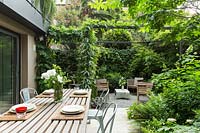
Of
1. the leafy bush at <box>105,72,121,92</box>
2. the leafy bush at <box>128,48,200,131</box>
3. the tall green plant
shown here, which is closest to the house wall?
the tall green plant

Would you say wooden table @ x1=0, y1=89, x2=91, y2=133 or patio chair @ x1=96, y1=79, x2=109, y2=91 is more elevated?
wooden table @ x1=0, y1=89, x2=91, y2=133

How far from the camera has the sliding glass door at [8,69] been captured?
226 inches

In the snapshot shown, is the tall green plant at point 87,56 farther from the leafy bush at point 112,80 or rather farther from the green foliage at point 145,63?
the green foliage at point 145,63

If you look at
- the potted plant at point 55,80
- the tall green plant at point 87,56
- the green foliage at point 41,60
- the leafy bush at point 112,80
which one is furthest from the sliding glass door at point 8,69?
the leafy bush at point 112,80

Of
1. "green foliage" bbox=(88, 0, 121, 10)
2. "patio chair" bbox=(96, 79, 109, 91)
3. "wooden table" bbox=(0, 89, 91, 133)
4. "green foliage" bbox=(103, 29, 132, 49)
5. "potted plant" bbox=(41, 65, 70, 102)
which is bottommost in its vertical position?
"patio chair" bbox=(96, 79, 109, 91)

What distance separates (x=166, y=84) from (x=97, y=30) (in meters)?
4.23

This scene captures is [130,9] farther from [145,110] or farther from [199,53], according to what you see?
[199,53]

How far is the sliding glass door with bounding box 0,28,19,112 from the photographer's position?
18.8ft

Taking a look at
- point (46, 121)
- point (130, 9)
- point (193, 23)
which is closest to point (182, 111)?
point (193, 23)

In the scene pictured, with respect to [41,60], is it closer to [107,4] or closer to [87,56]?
[87,56]

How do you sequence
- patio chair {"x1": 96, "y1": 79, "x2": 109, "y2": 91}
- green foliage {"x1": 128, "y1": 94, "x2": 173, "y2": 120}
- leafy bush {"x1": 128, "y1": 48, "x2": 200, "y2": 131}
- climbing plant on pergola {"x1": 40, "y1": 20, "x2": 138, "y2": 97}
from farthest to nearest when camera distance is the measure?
patio chair {"x1": 96, "y1": 79, "x2": 109, "y2": 91} < climbing plant on pergola {"x1": 40, "y1": 20, "x2": 138, "y2": 97} < green foliage {"x1": 128, "y1": 94, "x2": 173, "y2": 120} < leafy bush {"x1": 128, "y1": 48, "x2": 200, "y2": 131}

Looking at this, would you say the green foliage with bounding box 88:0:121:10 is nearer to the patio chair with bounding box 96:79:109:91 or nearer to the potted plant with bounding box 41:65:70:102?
the potted plant with bounding box 41:65:70:102

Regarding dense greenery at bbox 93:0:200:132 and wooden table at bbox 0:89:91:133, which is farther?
dense greenery at bbox 93:0:200:132

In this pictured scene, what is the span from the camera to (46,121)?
2.54 metres
